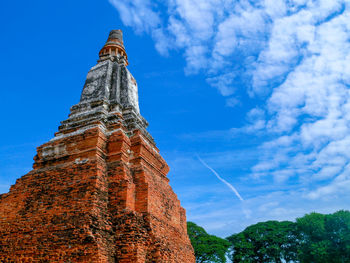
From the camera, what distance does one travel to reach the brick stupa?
5.06 metres

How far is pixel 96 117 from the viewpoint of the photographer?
7.62 meters

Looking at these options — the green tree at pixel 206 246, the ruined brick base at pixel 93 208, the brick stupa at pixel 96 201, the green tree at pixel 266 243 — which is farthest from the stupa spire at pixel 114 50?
the green tree at pixel 266 243

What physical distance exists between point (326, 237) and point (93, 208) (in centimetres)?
2603

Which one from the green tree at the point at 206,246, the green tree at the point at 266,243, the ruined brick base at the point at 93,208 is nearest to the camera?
the ruined brick base at the point at 93,208

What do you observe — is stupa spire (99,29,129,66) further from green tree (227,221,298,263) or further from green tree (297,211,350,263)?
green tree (227,221,298,263)

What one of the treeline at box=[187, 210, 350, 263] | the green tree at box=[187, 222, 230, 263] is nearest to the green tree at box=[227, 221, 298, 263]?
the treeline at box=[187, 210, 350, 263]

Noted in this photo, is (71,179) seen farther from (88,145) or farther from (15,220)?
(15,220)

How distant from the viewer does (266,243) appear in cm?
3103

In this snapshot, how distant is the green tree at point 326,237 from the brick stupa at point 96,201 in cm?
2158

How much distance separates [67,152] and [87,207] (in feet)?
6.75

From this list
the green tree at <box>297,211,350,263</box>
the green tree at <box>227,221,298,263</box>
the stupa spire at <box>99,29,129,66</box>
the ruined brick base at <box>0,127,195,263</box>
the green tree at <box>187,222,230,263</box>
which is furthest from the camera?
the green tree at <box>227,221,298,263</box>

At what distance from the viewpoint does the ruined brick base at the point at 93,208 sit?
5016 millimetres

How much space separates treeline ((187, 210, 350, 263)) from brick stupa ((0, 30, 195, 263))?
2192 cm

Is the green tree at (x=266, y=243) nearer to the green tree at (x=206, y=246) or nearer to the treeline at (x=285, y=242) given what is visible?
the treeline at (x=285, y=242)
